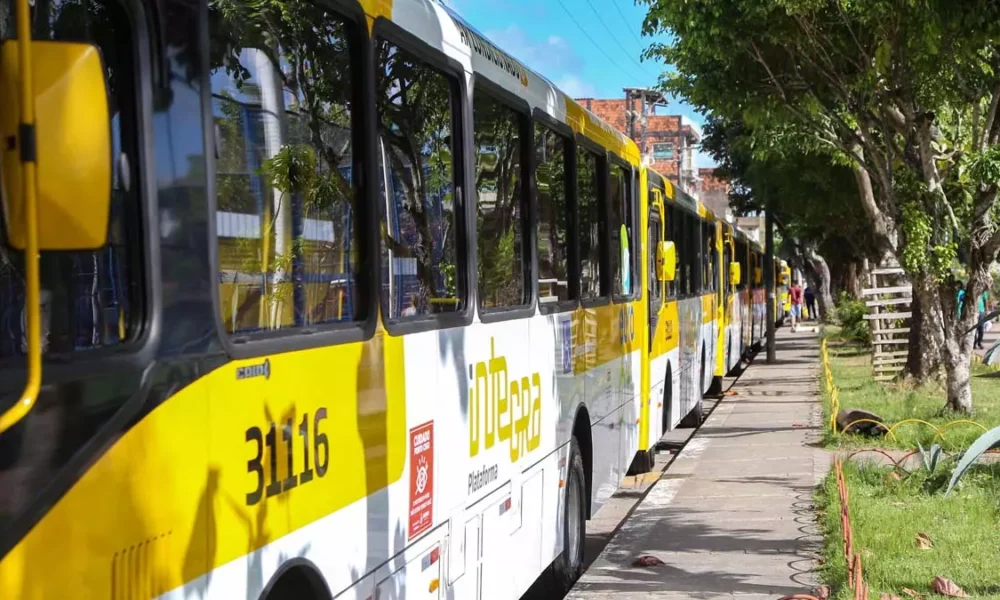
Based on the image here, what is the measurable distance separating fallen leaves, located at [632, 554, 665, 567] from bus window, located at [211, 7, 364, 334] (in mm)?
5033

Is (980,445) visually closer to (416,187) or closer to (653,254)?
(653,254)

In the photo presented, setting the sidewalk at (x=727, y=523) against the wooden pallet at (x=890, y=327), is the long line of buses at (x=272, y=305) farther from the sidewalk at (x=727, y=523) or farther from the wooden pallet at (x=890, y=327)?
the wooden pallet at (x=890, y=327)

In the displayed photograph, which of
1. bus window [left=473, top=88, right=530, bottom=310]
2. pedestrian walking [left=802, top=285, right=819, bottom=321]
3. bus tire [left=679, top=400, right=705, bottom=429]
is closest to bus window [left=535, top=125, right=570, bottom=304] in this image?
bus window [left=473, top=88, right=530, bottom=310]

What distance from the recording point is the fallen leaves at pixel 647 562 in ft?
30.8

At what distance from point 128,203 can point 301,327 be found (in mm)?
1058

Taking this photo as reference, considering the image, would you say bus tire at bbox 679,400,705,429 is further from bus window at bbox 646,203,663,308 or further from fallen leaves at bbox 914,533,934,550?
fallen leaves at bbox 914,533,934,550

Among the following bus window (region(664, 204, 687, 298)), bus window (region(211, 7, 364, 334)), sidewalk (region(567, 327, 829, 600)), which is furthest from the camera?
bus window (region(664, 204, 687, 298))

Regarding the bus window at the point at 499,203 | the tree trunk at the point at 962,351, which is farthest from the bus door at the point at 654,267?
the bus window at the point at 499,203

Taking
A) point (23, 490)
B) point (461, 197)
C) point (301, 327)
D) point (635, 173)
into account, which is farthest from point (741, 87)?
point (23, 490)

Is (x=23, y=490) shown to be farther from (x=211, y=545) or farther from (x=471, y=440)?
(x=471, y=440)

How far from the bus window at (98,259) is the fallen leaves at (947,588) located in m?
5.96

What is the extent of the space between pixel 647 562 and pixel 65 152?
7284 millimetres

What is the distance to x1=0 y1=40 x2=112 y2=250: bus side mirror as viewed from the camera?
2656 mm

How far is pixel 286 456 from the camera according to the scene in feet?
13.3
